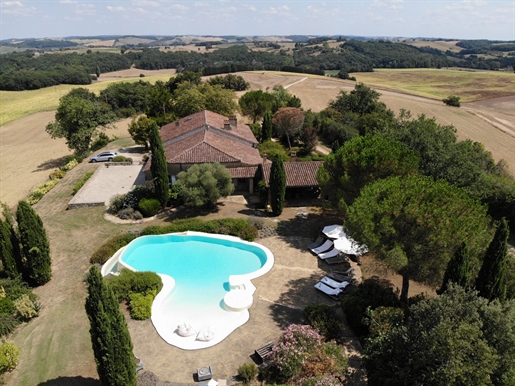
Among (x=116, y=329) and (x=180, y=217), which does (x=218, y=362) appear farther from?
(x=180, y=217)

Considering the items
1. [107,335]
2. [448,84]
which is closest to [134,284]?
[107,335]

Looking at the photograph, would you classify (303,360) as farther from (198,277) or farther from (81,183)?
(81,183)

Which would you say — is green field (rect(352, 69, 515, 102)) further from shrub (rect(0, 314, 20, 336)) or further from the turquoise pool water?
shrub (rect(0, 314, 20, 336))

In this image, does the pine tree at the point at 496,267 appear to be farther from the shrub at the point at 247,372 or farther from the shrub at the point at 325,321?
the shrub at the point at 247,372

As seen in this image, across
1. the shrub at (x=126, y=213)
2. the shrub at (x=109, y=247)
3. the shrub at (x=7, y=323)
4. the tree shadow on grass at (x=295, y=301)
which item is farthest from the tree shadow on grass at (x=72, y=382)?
the shrub at (x=126, y=213)

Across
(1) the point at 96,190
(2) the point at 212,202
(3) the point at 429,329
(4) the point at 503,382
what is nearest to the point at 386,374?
(3) the point at 429,329

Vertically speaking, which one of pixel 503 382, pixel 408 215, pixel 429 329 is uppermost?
pixel 408 215
